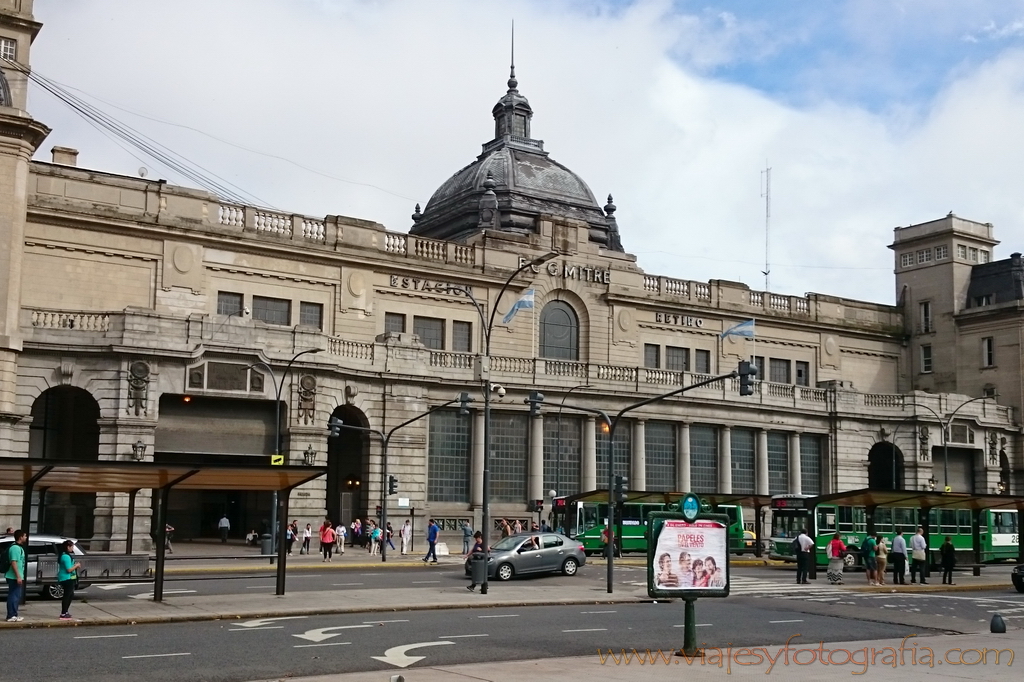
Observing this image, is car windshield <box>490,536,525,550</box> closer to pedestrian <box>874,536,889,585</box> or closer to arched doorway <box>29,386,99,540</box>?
pedestrian <box>874,536,889,585</box>

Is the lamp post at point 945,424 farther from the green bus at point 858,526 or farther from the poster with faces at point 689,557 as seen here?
the poster with faces at point 689,557

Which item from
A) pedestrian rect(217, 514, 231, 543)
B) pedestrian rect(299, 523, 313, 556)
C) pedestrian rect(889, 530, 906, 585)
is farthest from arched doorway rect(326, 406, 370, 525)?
pedestrian rect(889, 530, 906, 585)

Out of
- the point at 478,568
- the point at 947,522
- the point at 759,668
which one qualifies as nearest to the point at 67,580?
the point at 478,568

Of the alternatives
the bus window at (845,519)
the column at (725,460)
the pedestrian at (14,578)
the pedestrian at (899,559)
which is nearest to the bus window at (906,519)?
the bus window at (845,519)

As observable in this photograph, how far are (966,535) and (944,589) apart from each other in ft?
49.1

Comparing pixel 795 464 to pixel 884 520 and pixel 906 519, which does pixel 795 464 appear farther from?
pixel 884 520

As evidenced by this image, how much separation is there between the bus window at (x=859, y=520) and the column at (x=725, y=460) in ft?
50.5

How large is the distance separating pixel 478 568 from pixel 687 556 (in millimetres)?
13408

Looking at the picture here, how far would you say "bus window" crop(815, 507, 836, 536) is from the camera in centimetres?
4809

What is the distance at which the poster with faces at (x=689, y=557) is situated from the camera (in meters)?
19.0

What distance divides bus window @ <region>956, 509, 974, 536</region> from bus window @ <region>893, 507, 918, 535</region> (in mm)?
2628

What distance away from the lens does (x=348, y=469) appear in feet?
185

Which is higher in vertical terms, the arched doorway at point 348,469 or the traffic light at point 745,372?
the traffic light at point 745,372

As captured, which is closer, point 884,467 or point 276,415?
point 276,415
